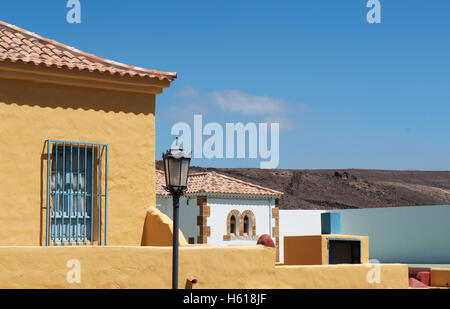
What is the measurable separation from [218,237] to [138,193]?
17840 millimetres

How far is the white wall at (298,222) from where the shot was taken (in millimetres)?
35656

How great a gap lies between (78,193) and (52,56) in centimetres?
278

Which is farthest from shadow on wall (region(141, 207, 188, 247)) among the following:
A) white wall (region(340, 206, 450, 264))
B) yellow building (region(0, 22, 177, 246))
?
white wall (region(340, 206, 450, 264))

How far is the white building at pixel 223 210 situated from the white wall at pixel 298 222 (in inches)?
103

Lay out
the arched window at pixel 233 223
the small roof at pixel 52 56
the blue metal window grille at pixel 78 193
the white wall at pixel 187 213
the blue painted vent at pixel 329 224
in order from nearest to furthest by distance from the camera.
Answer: the small roof at pixel 52 56 < the blue metal window grille at pixel 78 193 < the blue painted vent at pixel 329 224 < the white wall at pixel 187 213 < the arched window at pixel 233 223

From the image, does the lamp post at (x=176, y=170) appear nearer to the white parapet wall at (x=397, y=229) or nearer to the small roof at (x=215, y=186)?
the small roof at (x=215, y=186)

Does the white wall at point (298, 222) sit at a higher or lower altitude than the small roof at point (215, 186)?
lower

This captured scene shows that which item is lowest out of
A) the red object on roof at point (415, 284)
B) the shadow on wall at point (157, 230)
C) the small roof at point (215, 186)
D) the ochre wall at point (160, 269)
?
the red object on roof at point (415, 284)

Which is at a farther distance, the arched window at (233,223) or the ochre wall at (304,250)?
the arched window at (233,223)

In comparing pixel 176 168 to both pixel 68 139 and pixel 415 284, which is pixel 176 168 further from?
pixel 415 284

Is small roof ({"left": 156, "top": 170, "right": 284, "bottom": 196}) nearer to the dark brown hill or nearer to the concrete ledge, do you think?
the concrete ledge

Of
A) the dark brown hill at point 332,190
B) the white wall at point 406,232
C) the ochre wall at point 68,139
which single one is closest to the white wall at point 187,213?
the white wall at point 406,232
